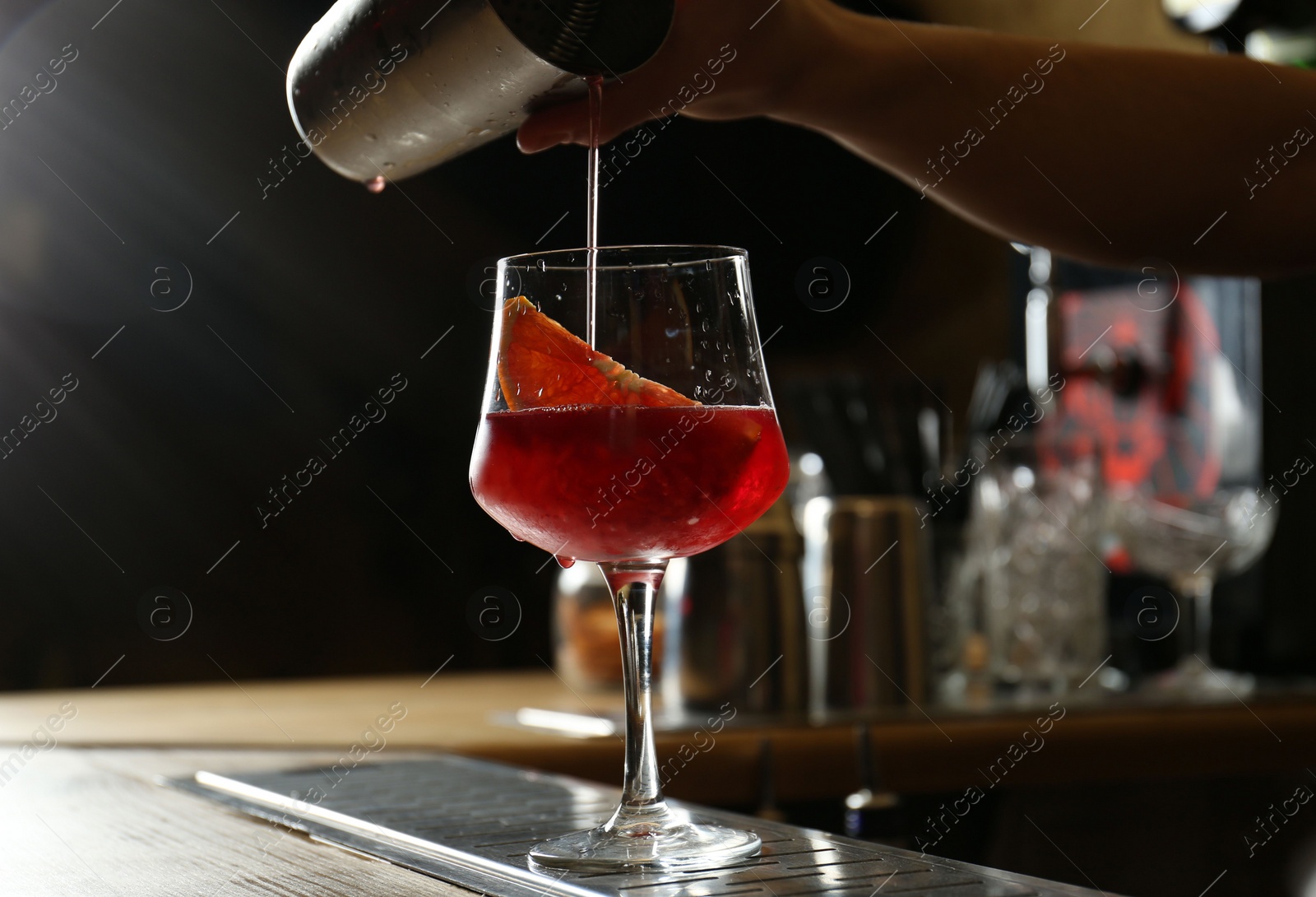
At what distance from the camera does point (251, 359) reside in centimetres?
247

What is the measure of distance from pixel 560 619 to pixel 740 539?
511 millimetres

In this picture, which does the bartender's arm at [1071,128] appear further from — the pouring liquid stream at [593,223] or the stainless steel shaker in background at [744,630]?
the stainless steel shaker in background at [744,630]

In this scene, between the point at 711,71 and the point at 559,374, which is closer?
the point at 559,374

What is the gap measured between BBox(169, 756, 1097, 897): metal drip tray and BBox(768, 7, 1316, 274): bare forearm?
0.59 meters

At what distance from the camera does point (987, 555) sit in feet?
6.95

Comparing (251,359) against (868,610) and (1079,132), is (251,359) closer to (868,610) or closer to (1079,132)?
(868,610)

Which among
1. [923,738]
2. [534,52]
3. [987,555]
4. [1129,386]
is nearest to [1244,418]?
[1129,386]

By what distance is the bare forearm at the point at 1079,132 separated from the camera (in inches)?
46.8

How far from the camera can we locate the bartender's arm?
45.9 inches

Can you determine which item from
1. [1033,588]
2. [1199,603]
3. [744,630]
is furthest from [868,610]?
[1199,603]

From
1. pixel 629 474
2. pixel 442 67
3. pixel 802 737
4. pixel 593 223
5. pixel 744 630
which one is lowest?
pixel 802 737

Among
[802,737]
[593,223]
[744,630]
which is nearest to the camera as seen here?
[593,223]

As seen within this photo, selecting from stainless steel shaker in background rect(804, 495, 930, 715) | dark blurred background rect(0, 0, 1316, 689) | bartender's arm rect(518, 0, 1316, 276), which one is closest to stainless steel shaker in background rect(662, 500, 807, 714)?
stainless steel shaker in background rect(804, 495, 930, 715)

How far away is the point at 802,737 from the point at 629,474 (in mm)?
854
